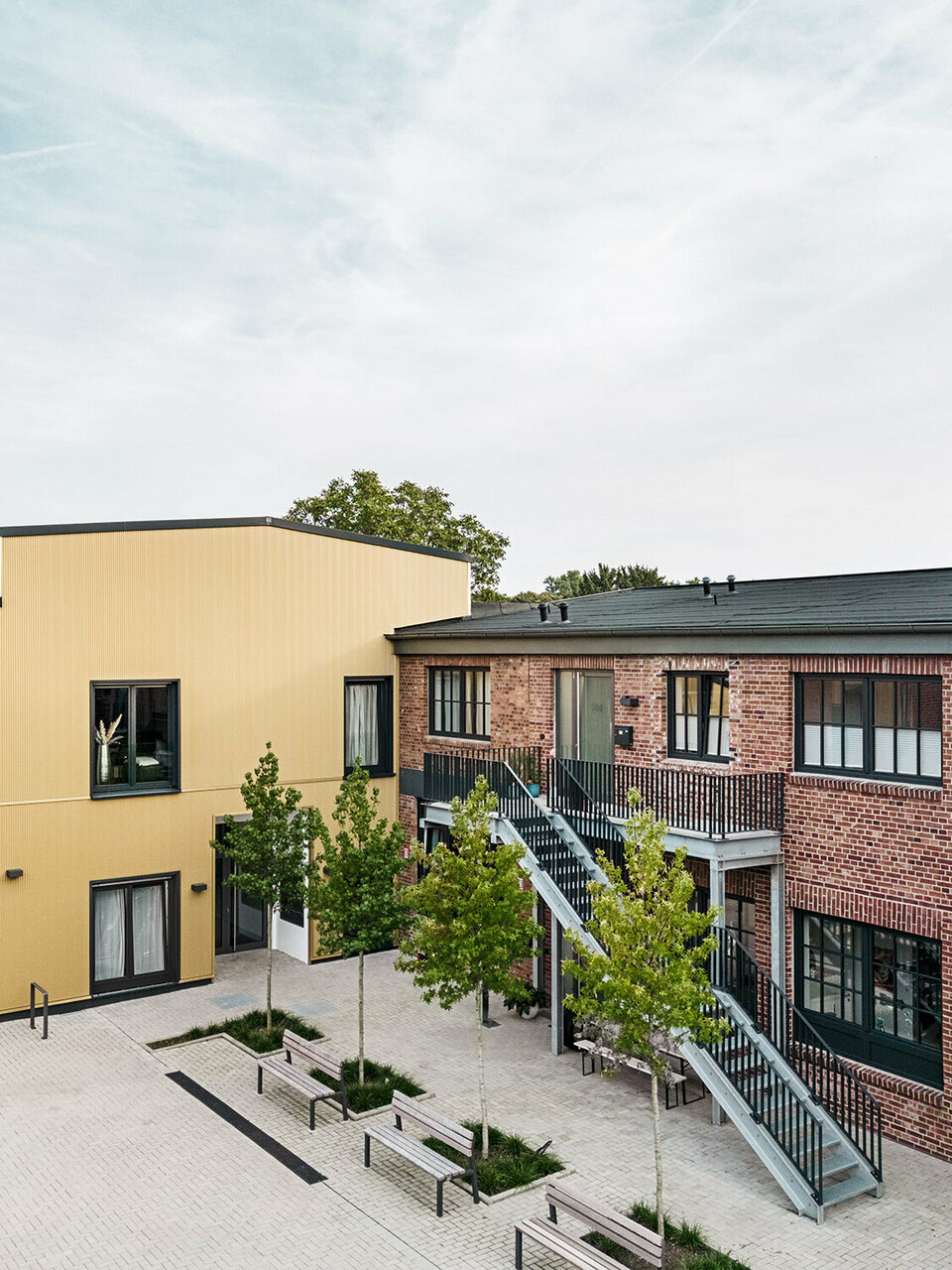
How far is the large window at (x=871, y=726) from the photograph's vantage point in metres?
12.0

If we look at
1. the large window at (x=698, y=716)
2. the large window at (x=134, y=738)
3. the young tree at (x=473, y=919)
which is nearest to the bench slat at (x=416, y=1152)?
the young tree at (x=473, y=919)

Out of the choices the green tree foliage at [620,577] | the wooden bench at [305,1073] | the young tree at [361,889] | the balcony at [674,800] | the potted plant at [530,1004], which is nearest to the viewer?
the wooden bench at [305,1073]

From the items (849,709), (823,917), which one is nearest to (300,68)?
(849,709)

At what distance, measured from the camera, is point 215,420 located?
33.8 metres

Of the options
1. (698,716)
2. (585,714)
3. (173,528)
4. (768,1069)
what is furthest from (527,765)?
(173,528)

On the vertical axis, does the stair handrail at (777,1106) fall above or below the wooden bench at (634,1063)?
above

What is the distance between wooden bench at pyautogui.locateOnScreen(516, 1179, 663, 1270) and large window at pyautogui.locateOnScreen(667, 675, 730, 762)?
6999 millimetres

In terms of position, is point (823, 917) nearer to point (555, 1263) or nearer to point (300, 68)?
point (555, 1263)

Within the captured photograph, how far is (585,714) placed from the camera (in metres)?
17.6

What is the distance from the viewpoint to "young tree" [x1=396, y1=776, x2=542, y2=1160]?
11.7 meters

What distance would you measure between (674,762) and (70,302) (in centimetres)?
2183

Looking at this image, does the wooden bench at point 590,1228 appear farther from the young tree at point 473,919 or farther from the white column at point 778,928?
the white column at point 778,928

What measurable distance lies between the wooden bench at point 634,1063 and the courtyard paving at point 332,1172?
294mm

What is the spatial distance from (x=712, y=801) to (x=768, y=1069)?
338cm
